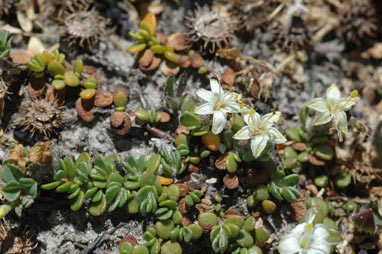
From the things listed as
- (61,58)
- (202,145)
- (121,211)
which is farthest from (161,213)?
(61,58)

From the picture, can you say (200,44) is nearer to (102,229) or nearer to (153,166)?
(153,166)

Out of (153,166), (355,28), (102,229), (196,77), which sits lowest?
(102,229)

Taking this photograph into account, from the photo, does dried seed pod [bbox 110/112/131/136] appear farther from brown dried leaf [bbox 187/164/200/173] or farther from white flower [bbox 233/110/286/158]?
white flower [bbox 233/110/286/158]

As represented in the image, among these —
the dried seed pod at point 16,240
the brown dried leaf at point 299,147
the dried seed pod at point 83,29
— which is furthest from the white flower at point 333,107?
the dried seed pod at point 16,240

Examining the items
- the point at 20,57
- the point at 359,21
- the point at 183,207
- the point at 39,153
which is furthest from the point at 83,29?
the point at 359,21

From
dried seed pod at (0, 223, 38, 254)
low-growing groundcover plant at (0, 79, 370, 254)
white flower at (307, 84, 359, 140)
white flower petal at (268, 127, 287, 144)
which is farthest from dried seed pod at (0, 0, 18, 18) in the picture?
white flower at (307, 84, 359, 140)
